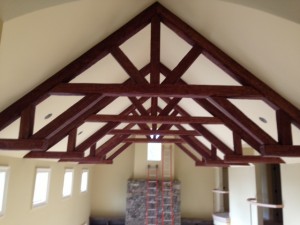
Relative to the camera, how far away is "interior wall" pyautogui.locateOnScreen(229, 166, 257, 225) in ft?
22.2

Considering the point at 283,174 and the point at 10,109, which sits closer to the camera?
the point at 10,109

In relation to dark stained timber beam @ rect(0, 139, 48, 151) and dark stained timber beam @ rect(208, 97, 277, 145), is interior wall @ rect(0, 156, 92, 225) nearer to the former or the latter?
dark stained timber beam @ rect(0, 139, 48, 151)

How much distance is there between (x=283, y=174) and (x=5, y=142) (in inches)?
195

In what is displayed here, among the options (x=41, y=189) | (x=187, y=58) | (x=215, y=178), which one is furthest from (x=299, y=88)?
(x=215, y=178)

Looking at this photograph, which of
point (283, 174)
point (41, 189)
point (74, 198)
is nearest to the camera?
point (283, 174)

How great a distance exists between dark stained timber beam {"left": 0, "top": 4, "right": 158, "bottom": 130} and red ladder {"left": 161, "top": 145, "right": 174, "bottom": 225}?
25.3 ft

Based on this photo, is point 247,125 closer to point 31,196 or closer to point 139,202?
point 31,196

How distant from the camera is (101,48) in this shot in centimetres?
361

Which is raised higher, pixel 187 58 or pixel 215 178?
pixel 187 58

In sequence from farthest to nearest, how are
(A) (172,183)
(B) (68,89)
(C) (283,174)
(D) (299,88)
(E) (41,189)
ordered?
(A) (172,183), (E) (41,189), (C) (283,174), (B) (68,89), (D) (299,88)

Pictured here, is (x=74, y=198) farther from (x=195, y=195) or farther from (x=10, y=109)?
(x=10, y=109)

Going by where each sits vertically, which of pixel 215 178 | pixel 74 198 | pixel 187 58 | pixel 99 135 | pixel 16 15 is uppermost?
pixel 187 58

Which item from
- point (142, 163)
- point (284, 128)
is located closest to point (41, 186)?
point (142, 163)

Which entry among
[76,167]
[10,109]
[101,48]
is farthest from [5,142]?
[76,167]
